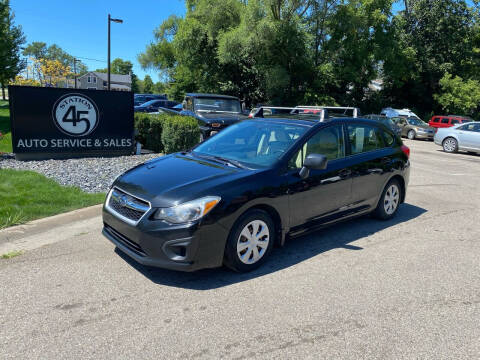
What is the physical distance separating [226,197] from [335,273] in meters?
1.42

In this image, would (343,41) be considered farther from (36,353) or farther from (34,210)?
(36,353)

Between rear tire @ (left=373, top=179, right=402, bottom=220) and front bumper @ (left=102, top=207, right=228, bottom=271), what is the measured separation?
9.92ft

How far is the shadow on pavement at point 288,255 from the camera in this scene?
12.8ft

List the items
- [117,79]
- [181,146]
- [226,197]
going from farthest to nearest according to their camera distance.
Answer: [117,79] < [181,146] < [226,197]

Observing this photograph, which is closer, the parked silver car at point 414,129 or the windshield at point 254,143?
the windshield at point 254,143

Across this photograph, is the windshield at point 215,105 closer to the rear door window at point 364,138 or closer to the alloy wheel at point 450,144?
the rear door window at point 364,138

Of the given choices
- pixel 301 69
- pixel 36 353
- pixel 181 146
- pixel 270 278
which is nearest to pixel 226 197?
pixel 270 278

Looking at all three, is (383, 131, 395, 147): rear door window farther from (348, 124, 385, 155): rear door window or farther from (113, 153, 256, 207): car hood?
(113, 153, 256, 207): car hood

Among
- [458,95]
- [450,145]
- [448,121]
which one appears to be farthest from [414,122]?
[458,95]

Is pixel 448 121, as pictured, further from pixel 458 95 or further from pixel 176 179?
pixel 176 179

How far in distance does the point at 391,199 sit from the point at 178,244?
3.73 m

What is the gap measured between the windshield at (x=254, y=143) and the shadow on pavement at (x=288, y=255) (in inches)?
40.5

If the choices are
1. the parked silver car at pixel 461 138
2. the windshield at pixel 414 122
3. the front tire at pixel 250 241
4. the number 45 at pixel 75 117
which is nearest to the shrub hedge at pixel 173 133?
the number 45 at pixel 75 117

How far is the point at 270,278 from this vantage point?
4.00 metres
